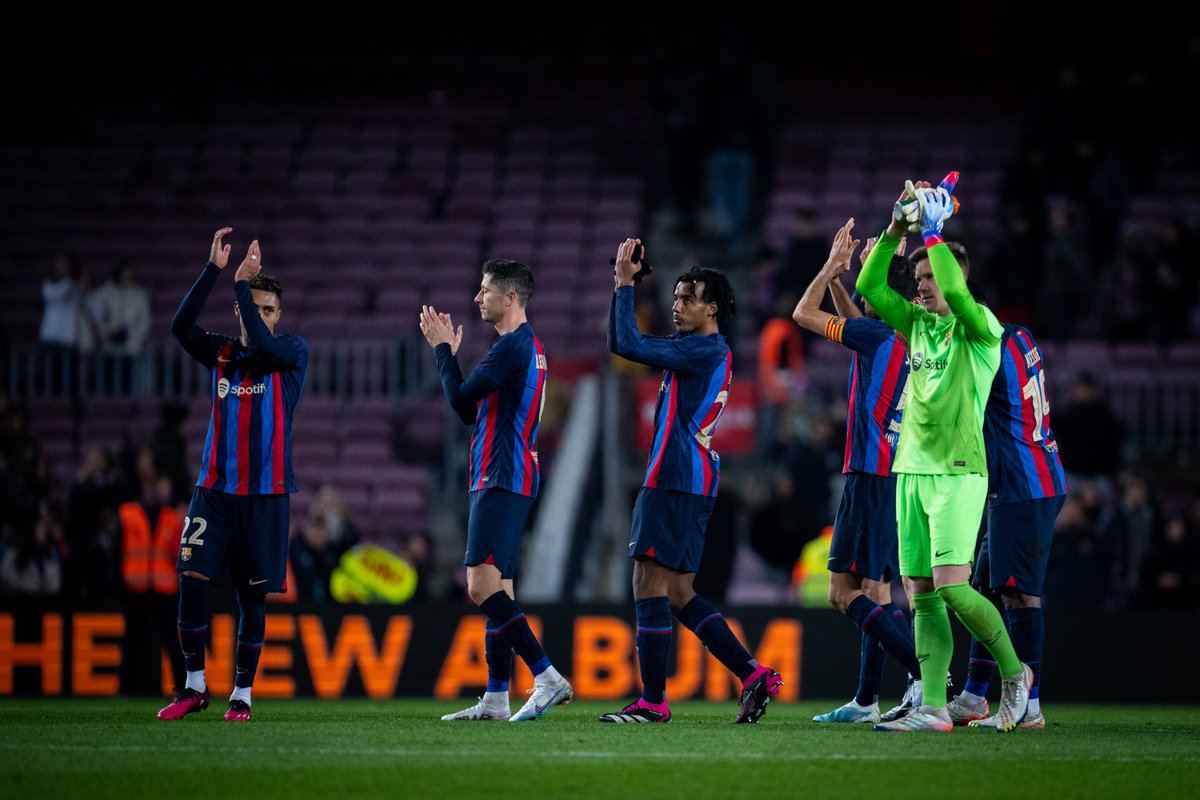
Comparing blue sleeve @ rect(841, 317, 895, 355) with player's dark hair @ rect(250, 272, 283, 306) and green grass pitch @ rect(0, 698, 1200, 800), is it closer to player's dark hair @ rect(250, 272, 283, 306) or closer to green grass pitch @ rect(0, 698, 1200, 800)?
green grass pitch @ rect(0, 698, 1200, 800)

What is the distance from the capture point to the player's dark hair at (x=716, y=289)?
846cm

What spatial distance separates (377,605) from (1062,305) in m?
8.12

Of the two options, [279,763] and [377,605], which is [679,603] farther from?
[377,605]

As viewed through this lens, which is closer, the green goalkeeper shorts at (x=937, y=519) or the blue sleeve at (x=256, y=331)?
the green goalkeeper shorts at (x=937, y=519)

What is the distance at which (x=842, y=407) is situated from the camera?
1652 centimetres

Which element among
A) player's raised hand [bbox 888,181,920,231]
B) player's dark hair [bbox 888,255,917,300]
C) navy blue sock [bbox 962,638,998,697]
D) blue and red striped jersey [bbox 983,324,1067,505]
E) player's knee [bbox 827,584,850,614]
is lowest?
navy blue sock [bbox 962,638,998,697]

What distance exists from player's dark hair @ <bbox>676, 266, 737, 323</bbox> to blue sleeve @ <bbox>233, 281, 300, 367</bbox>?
1.98m

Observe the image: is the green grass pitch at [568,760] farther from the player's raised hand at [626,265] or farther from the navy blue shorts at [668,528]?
the player's raised hand at [626,265]

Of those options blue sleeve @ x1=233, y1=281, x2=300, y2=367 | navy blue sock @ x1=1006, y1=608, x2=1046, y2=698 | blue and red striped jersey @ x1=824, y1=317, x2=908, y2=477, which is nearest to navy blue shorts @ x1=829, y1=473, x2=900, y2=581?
blue and red striped jersey @ x1=824, y1=317, x2=908, y2=477

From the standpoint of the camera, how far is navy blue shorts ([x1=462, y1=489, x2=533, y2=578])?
8359mm

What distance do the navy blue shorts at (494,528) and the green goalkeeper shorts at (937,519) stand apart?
1.85m

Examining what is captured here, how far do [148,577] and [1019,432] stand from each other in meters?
6.98

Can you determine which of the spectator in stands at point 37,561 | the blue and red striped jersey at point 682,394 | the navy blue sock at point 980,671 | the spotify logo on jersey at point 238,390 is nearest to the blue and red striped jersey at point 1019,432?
the navy blue sock at point 980,671

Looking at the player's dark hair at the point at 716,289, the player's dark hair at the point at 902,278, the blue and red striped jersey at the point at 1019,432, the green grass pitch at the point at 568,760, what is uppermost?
the player's dark hair at the point at 902,278
